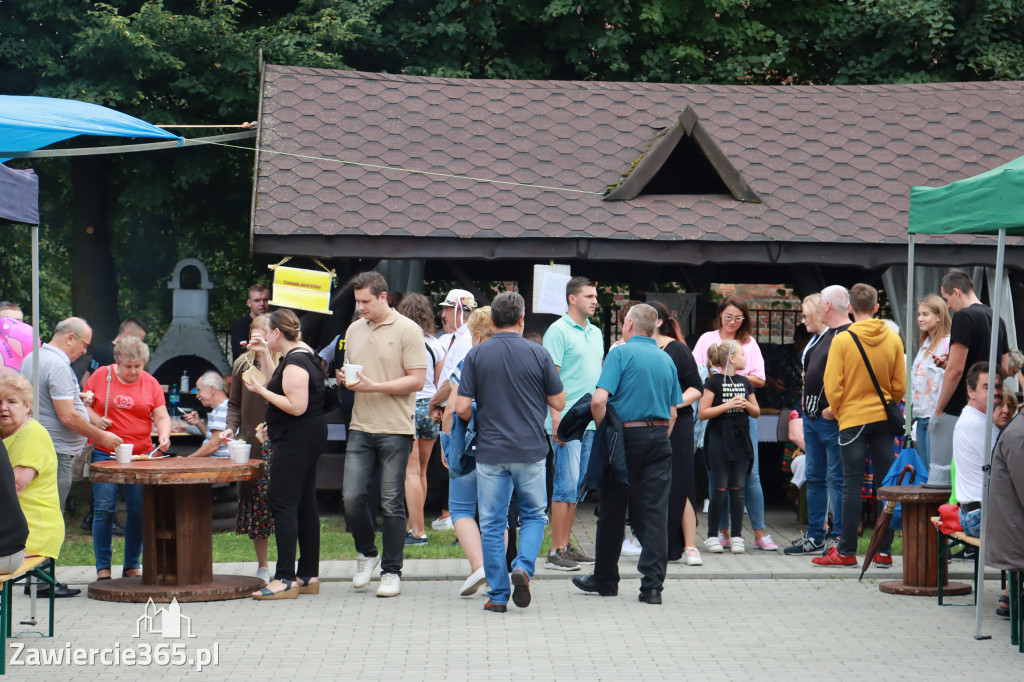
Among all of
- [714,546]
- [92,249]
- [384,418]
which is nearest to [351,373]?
[384,418]

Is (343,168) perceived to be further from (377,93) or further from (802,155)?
(802,155)

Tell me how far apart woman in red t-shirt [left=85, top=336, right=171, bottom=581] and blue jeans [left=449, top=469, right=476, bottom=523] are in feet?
6.45

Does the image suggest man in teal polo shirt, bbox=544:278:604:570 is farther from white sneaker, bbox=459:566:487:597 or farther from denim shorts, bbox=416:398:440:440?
denim shorts, bbox=416:398:440:440

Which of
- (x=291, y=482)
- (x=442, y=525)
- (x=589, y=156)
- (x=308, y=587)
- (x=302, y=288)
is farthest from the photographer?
(x=589, y=156)

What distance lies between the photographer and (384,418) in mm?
7938

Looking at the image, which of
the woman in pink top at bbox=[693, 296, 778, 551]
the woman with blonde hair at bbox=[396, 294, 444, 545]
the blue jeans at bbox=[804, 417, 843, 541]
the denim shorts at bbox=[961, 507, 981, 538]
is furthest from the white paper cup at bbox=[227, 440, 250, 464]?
the denim shorts at bbox=[961, 507, 981, 538]

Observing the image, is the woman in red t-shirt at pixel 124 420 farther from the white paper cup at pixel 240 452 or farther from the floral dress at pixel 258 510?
the floral dress at pixel 258 510

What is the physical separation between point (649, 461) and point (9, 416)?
366cm

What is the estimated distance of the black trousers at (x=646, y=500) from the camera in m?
7.86

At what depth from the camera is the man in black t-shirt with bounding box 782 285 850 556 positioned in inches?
368

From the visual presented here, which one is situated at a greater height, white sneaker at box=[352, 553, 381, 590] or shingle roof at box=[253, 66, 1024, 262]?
shingle roof at box=[253, 66, 1024, 262]

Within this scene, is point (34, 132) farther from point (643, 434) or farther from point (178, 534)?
point (643, 434)

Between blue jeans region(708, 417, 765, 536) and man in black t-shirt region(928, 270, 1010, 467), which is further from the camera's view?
blue jeans region(708, 417, 765, 536)

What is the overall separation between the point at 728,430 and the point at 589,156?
419cm
